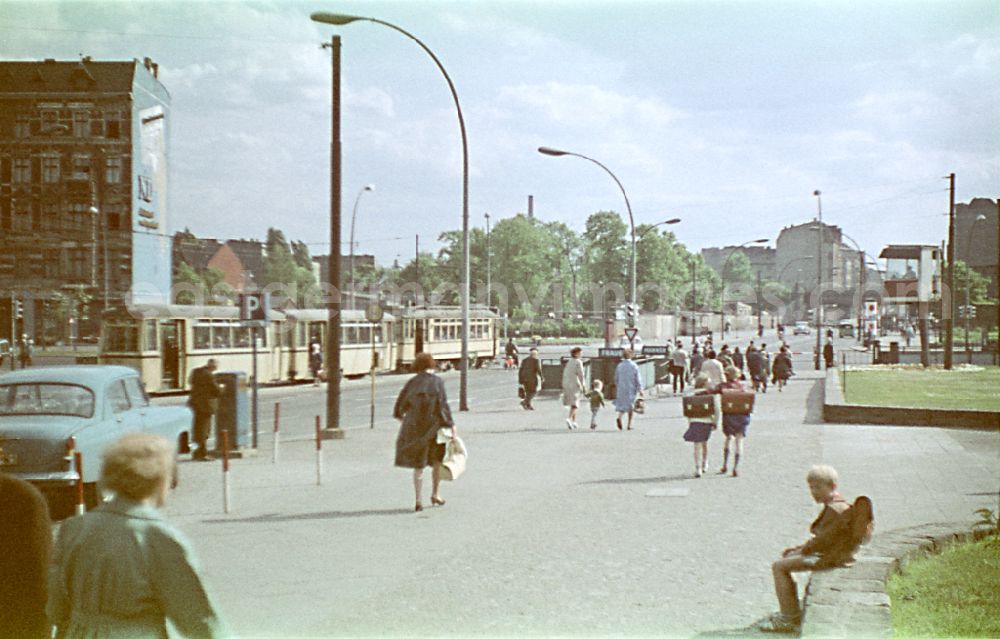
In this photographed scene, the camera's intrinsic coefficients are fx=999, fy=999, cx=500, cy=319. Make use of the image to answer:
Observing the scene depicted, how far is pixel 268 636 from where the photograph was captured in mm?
5941

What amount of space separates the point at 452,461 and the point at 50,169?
9225 mm

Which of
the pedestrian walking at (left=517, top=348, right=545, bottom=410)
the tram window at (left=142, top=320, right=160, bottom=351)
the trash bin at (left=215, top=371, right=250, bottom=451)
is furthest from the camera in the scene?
the tram window at (left=142, top=320, right=160, bottom=351)

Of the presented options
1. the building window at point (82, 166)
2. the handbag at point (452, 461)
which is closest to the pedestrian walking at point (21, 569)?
the handbag at point (452, 461)

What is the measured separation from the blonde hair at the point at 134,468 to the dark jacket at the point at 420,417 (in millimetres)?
6646

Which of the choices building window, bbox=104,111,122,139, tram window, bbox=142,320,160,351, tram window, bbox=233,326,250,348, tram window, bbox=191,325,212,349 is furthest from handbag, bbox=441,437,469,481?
tram window, bbox=233,326,250,348

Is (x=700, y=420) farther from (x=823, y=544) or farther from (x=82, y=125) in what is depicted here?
(x=82, y=125)

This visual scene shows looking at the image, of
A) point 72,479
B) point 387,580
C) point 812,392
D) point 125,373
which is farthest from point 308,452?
point 812,392

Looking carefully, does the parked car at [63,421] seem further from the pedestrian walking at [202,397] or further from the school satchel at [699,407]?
the school satchel at [699,407]

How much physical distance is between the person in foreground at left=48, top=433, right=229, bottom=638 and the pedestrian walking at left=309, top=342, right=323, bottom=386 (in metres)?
31.7

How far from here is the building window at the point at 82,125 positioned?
1380 cm

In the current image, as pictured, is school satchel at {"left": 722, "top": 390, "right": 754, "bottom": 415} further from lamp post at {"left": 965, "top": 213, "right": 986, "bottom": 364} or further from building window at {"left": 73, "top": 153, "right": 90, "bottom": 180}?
building window at {"left": 73, "top": 153, "right": 90, "bottom": 180}

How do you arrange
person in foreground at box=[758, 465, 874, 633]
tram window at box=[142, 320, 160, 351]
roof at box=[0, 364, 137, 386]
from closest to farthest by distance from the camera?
person in foreground at box=[758, 465, 874, 633]
roof at box=[0, 364, 137, 386]
tram window at box=[142, 320, 160, 351]

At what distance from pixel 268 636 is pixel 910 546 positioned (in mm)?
4479

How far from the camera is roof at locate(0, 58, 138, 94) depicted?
11961 millimetres
